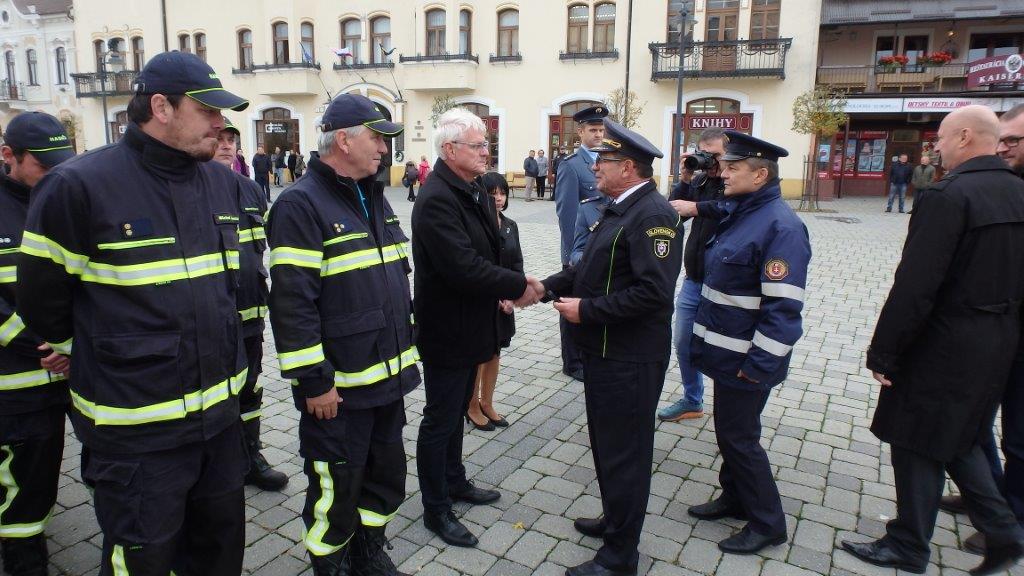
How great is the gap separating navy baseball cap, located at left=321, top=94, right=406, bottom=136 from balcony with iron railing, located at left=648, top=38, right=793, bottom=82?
21.9 meters

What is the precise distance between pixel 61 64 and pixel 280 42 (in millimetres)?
17162

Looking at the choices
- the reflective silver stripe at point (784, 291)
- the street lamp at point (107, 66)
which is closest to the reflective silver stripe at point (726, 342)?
the reflective silver stripe at point (784, 291)

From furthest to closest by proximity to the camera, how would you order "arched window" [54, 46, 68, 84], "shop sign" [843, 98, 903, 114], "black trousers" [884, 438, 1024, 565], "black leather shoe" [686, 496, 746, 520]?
"arched window" [54, 46, 68, 84] < "shop sign" [843, 98, 903, 114] < "black leather shoe" [686, 496, 746, 520] < "black trousers" [884, 438, 1024, 565]

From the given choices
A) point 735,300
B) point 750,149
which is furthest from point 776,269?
point 750,149

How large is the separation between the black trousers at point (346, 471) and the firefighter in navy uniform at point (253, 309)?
760 millimetres

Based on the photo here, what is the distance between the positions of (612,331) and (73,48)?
4500 cm

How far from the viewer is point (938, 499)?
312cm

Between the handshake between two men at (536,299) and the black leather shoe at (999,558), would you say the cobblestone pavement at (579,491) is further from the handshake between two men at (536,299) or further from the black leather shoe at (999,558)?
the handshake between two men at (536,299)

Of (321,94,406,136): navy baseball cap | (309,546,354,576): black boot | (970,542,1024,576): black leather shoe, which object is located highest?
(321,94,406,136): navy baseball cap

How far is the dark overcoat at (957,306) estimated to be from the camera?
2896 millimetres

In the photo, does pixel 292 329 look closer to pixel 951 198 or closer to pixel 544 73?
pixel 951 198

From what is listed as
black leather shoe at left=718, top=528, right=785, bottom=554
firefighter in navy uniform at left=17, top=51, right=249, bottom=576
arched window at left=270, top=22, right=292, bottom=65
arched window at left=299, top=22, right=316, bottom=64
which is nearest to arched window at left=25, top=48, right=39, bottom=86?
arched window at left=270, top=22, right=292, bottom=65

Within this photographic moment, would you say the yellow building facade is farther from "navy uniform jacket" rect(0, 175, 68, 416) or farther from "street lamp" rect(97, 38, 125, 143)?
"navy uniform jacket" rect(0, 175, 68, 416)

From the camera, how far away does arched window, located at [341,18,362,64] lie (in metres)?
28.9
